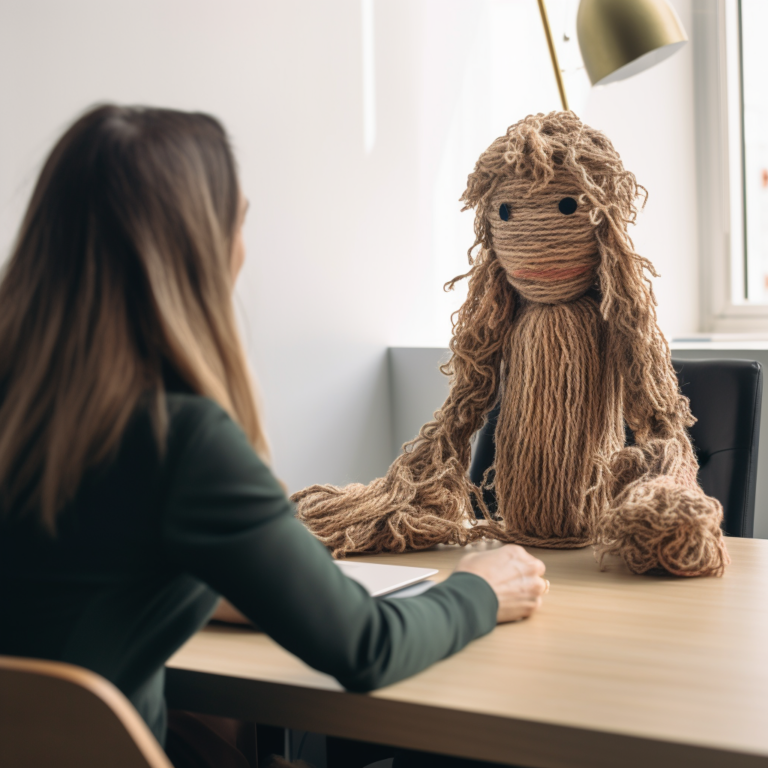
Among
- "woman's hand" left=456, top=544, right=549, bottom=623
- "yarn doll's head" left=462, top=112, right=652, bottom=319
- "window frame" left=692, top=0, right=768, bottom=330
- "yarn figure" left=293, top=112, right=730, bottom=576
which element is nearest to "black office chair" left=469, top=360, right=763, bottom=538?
"yarn figure" left=293, top=112, right=730, bottom=576

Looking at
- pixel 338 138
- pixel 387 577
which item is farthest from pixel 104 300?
pixel 338 138

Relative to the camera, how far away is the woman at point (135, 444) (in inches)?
20.0

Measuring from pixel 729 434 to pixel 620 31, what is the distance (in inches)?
26.1

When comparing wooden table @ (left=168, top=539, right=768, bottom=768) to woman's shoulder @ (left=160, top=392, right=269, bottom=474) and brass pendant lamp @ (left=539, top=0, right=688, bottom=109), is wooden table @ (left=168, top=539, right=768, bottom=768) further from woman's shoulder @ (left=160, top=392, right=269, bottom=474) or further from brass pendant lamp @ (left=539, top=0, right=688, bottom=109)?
brass pendant lamp @ (left=539, top=0, right=688, bottom=109)

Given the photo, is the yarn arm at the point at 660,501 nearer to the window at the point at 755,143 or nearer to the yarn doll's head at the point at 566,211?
the yarn doll's head at the point at 566,211

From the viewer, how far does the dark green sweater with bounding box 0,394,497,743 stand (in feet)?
1.66

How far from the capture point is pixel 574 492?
94 centimetres

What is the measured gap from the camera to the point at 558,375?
0.94 metres

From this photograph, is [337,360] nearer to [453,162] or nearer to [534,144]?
[453,162]

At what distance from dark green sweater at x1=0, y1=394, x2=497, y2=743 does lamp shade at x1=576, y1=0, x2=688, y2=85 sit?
1.07 metres

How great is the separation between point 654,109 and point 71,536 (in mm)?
2206

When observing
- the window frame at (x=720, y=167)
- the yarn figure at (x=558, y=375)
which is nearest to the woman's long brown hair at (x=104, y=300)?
the yarn figure at (x=558, y=375)

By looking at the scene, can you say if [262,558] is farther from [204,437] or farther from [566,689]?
[566,689]

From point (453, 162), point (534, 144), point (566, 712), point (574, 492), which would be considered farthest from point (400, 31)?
point (566, 712)
